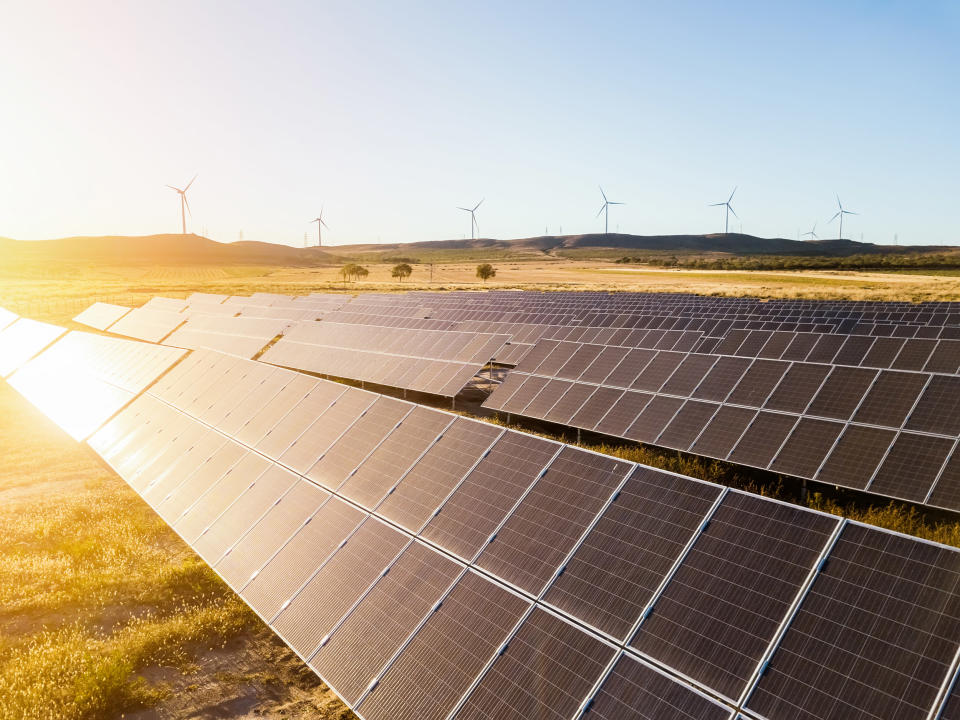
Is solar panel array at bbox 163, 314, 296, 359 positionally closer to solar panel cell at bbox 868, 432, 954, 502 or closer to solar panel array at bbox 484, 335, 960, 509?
solar panel array at bbox 484, 335, 960, 509

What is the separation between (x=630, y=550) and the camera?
673 cm

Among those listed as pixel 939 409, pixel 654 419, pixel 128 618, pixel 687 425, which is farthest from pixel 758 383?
pixel 128 618

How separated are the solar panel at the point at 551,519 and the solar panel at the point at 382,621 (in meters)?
0.68

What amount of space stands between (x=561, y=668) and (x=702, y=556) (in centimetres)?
191

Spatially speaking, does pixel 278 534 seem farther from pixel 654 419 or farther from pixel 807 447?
pixel 807 447

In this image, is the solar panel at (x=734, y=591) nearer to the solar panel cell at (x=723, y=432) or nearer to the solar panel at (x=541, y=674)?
the solar panel at (x=541, y=674)

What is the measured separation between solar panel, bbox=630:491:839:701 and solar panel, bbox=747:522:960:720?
19cm

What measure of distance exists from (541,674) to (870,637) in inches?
117

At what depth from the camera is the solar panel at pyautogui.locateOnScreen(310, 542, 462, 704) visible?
22.2 ft

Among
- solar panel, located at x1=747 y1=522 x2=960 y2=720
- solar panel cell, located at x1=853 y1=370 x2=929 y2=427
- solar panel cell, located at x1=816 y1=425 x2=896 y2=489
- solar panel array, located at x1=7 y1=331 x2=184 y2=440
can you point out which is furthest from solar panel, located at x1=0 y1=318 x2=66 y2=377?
solar panel cell, located at x1=853 y1=370 x2=929 y2=427

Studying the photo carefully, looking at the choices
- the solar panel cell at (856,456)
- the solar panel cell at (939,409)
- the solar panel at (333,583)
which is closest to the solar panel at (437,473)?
the solar panel at (333,583)

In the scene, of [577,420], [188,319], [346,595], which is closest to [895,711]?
[346,595]

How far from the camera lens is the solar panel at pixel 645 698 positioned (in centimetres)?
508

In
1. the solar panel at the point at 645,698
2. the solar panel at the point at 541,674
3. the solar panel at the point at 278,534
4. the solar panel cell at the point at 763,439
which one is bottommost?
the solar panel at the point at 278,534
